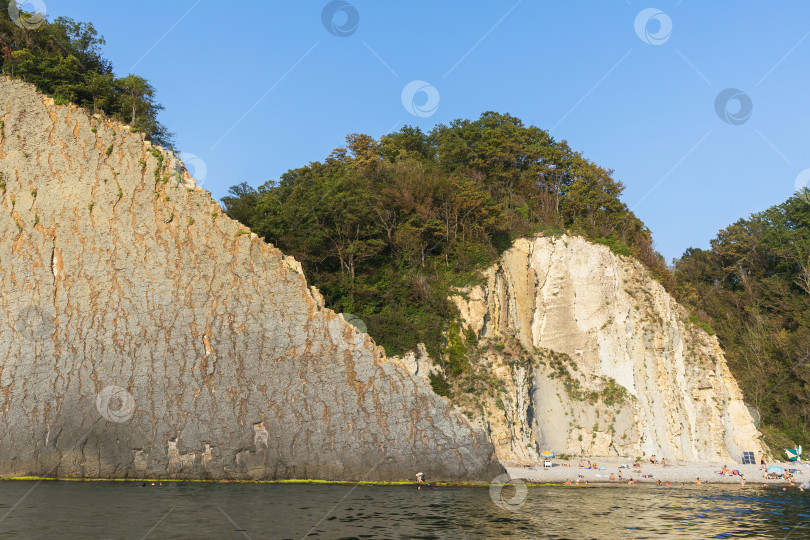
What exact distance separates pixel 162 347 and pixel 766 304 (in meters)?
53.9

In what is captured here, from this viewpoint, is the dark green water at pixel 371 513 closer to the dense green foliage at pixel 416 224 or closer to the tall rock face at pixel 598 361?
the tall rock face at pixel 598 361

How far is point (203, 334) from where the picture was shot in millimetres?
33250

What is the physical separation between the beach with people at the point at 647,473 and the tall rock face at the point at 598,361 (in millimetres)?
1272

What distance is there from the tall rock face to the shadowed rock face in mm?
10494

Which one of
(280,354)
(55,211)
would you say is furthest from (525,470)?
(55,211)

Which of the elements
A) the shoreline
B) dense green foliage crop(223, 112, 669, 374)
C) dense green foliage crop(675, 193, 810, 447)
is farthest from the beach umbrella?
dense green foliage crop(223, 112, 669, 374)

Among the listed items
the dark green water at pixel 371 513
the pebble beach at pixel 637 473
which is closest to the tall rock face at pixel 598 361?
the pebble beach at pixel 637 473

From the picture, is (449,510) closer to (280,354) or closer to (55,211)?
(280,354)

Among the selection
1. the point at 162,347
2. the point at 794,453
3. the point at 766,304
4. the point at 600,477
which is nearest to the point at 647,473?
the point at 600,477

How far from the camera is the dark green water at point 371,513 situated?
64.8 feet

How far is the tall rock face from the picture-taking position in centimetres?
4184

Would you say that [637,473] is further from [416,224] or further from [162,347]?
[162,347]

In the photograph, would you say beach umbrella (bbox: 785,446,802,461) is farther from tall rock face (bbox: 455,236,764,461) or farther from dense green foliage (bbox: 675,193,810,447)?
tall rock face (bbox: 455,236,764,461)

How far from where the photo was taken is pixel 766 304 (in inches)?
2320
